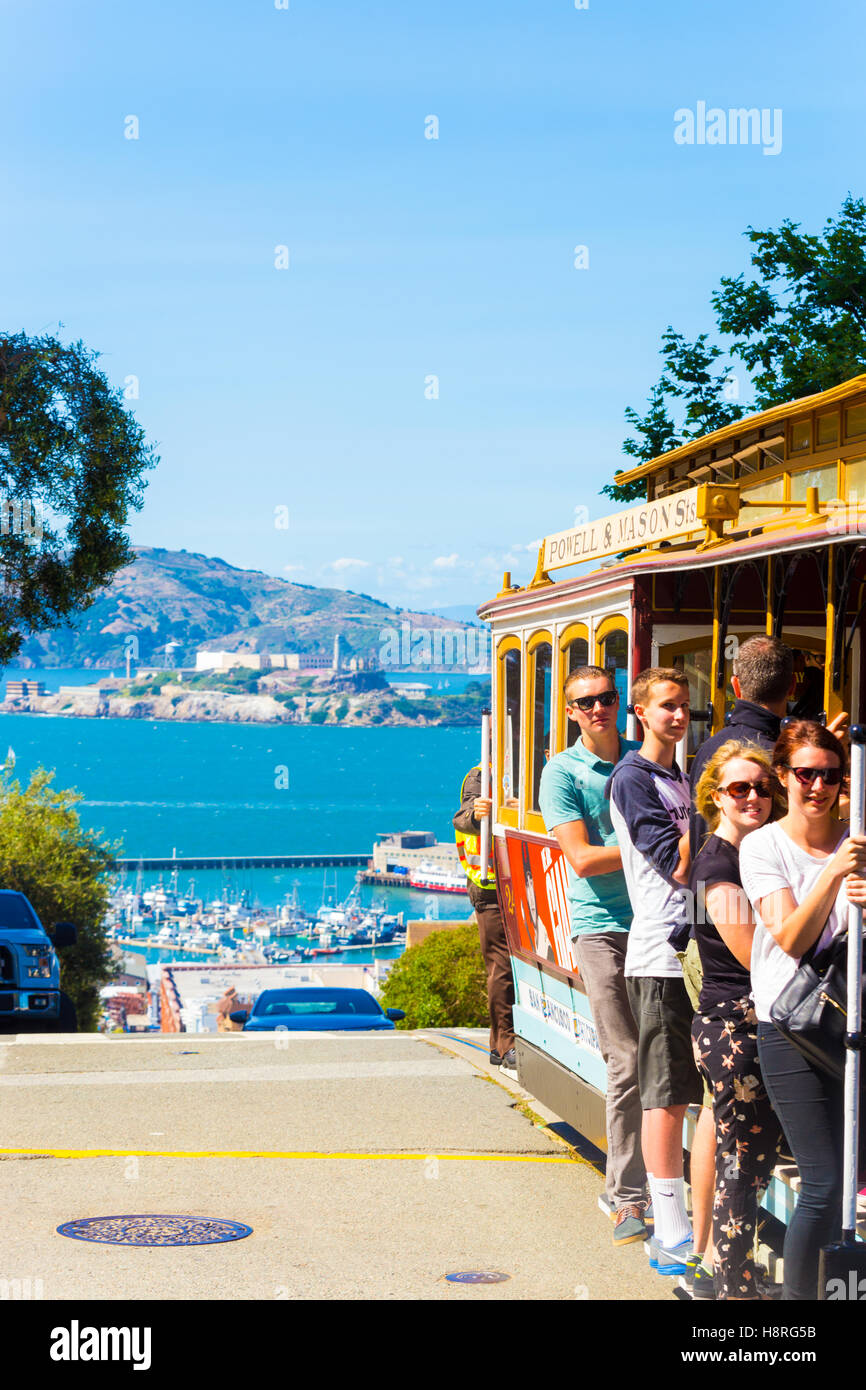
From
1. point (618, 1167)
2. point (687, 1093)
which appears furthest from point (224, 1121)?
point (687, 1093)

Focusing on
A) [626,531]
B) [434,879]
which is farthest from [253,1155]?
[434,879]

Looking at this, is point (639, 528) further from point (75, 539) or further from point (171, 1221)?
point (75, 539)

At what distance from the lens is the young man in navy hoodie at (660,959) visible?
5675 millimetres

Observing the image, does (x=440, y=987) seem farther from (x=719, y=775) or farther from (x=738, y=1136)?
(x=719, y=775)

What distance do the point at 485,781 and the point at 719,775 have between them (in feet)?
11.9

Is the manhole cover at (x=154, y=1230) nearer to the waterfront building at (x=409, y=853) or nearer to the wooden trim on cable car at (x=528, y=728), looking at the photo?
the wooden trim on cable car at (x=528, y=728)

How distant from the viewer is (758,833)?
469 cm

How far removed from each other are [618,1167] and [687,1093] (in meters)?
1.05

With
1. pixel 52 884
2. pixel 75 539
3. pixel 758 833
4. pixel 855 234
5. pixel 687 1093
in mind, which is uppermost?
pixel 855 234

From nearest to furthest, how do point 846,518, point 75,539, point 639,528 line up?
point 846,518, point 639,528, point 75,539

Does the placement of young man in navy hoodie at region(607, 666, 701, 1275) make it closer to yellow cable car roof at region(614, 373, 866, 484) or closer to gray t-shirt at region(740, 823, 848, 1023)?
gray t-shirt at region(740, 823, 848, 1023)

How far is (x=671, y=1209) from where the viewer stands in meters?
5.74

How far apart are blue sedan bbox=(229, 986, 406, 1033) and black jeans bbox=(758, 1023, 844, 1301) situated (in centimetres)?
975
